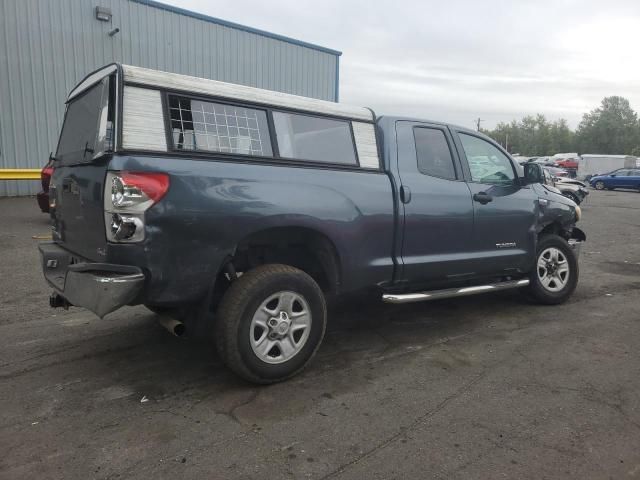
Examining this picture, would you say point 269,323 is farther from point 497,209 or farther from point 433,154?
point 497,209

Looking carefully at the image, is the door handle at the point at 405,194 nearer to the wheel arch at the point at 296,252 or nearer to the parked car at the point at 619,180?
the wheel arch at the point at 296,252

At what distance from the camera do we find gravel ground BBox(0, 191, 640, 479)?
8.64ft

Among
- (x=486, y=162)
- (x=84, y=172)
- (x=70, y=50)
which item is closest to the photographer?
(x=84, y=172)

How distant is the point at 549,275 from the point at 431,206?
6.97 ft

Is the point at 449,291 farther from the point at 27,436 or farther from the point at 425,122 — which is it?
the point at 27,436

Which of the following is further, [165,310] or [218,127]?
[165,310]

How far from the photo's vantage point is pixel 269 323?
3438 millimetres

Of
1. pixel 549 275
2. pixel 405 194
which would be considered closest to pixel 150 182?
pixel 405 194

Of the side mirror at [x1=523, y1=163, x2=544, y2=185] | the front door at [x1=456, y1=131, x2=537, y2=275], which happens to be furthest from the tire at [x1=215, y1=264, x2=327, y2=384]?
the side mirror at [x1=523, y1=163, x2=544, y2=185]

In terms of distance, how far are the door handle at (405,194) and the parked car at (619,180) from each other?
3347 centimetres

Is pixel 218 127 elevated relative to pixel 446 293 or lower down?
elevated

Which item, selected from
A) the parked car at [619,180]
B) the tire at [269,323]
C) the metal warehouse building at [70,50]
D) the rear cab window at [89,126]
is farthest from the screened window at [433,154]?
the parked car at [619,180]

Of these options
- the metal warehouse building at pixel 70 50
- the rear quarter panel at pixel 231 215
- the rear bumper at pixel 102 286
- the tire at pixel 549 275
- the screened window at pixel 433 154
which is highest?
the metal warehouse building at pixel 70 50

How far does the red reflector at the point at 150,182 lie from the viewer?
A: 2934 mm
